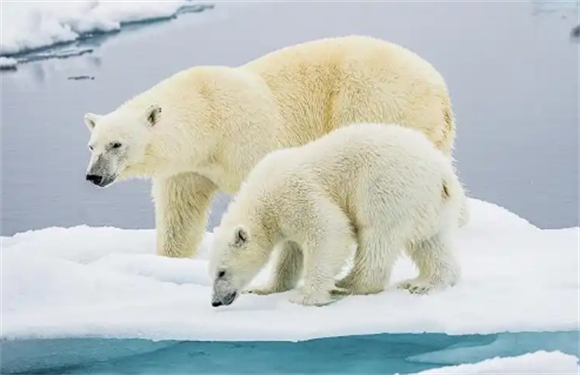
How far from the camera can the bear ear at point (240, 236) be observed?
2834 millimetres

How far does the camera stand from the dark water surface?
12.4 feet

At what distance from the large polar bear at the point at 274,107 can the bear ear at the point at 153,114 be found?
0.12 meters

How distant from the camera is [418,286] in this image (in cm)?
299

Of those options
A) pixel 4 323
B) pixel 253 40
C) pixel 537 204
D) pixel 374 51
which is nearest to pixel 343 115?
pixel 374 51

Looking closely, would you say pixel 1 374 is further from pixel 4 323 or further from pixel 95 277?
pixel 95 277

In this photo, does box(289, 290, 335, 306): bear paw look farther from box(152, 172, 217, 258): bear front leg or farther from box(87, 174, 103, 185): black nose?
box(152, 172, 217, 258): bear front leg

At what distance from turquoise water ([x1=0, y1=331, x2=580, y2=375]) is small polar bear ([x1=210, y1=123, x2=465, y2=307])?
15cm

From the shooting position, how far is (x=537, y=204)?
3844mm

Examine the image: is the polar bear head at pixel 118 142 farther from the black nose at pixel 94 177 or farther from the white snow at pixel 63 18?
the white snow at pixel 63 18

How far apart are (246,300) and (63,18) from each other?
1.45 meters

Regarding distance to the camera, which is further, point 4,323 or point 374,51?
point 374,51

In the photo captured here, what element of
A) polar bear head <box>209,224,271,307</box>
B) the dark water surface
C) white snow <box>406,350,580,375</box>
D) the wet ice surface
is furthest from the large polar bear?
white snow <box>406,350,580,375</box>

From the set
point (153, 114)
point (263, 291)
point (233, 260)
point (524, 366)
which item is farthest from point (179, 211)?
point (524, 366)

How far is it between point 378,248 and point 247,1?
1422mm
